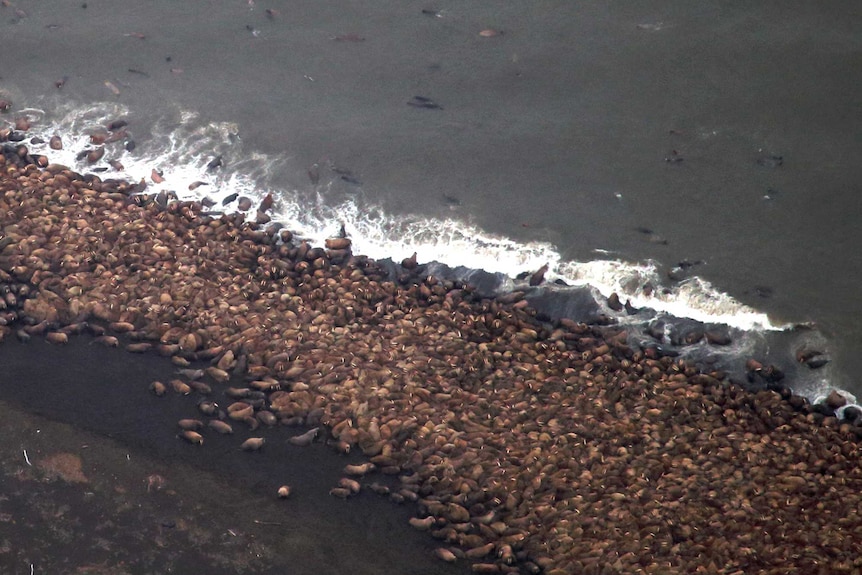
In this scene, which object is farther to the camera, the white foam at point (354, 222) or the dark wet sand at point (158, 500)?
the white foam at point (354, 222)

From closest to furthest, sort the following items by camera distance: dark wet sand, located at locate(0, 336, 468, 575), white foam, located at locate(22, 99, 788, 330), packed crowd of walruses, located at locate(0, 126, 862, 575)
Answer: dark wet sand, located at locate(0, 336, 468, 575)
packed crowd of walruses, located at locate(0, 126, 862, 575)
white foam, located at locate(22, 99, 788, 330)

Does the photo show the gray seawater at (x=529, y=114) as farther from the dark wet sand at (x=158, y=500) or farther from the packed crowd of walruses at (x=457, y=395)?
the dark wet sand at (x=158, y=500)

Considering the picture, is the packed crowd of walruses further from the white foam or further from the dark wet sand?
the white foam

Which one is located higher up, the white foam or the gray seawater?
the gray seawater

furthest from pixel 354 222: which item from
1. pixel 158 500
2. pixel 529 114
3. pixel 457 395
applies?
pixel 158 500

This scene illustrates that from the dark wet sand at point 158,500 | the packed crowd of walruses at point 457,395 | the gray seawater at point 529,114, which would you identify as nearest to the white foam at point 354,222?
the gray seawater at point 529,114

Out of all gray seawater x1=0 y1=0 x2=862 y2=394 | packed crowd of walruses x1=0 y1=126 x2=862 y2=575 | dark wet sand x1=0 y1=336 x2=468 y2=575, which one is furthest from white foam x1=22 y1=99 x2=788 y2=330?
dark wet sand x1=0 y1=336 x2=468 y2=575

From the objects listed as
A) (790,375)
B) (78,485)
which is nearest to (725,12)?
(790,375)
